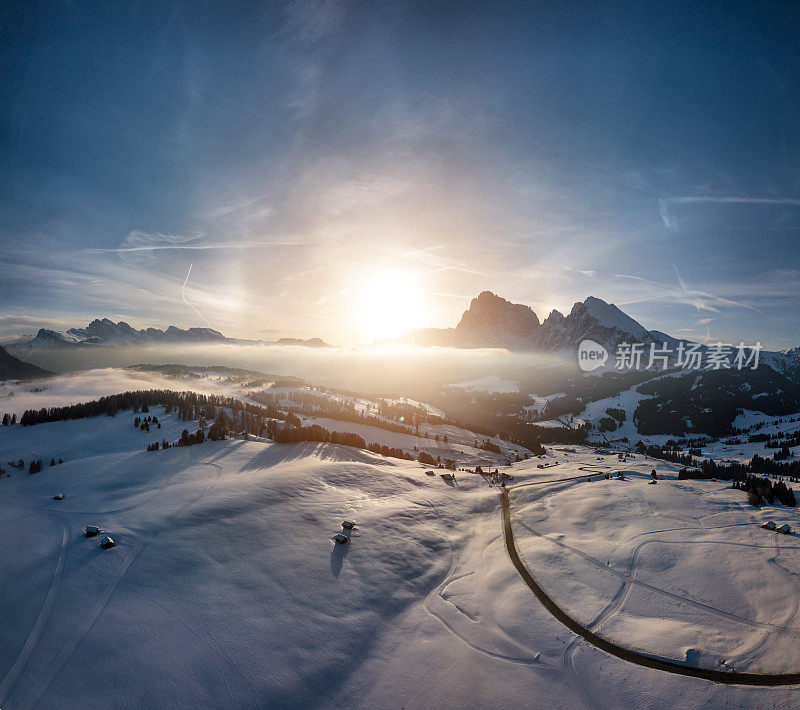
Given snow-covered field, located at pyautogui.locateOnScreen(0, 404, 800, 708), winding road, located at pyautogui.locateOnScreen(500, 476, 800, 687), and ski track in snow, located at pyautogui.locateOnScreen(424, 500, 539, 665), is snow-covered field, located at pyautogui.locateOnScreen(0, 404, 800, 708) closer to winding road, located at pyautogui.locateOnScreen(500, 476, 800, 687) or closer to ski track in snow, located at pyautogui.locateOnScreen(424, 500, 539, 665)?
ski track in snow, located at pyautogui.locateOnScreen(424, 500, 539, 665)

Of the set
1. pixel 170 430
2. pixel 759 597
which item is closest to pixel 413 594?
pixel 759 597

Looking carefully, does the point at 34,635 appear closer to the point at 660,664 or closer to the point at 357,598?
the point at 357,598

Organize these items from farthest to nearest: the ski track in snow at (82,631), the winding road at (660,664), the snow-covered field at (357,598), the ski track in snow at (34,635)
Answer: the winding road at (660,664)
the snow-covered field at (357,598)
the ski track in snow at (34,635)
the ski track in snow at (82,631)

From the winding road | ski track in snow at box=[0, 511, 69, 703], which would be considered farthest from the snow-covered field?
the winding road

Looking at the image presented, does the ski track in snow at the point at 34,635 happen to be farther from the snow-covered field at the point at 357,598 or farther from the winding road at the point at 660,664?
the winding road at the point at 660,664

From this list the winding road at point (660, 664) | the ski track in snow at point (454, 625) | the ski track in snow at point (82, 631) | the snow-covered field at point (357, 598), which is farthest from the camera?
the ski track in snow at point (454, 625)

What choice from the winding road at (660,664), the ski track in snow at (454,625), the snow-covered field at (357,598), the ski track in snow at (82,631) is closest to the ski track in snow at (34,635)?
the snow-covered field at (357,598)

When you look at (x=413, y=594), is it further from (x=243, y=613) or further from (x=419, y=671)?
(x=243, y=613)

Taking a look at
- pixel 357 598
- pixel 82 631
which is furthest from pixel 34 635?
pixel 357 598
